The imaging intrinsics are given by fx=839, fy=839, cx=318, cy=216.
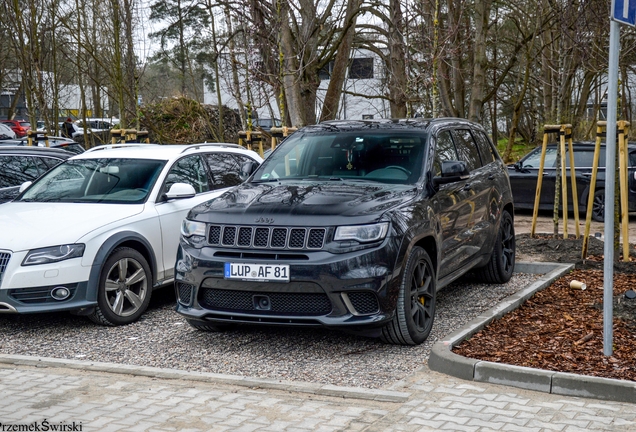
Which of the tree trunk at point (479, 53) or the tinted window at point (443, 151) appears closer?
the tinted window at point (443, 151)

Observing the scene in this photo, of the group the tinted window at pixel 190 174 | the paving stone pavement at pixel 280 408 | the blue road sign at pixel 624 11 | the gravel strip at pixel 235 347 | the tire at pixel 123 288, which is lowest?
the gravel strip at pixel 235 347

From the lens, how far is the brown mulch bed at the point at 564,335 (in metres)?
6.04

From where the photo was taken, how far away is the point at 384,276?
247 inches

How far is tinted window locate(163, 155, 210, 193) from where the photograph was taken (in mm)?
8755

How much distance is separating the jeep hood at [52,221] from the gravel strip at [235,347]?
33.9 inches

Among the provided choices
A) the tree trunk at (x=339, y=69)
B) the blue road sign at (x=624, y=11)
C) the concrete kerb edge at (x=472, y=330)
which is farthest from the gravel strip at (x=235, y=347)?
the tree trunk at (x=339, y=69)

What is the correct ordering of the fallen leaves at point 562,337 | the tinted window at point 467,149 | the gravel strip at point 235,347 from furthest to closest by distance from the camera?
the tinted window at point 467,149, the gravel strip at point 235,347, the fallen leaves at point 562,337

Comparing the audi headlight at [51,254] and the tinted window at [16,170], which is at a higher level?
the tinted window at [16,170]

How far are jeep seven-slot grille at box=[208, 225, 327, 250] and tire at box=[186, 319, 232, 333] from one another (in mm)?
803

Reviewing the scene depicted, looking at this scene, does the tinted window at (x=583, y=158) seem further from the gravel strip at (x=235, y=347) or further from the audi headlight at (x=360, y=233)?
the audi headlight at (x=360, y=233)

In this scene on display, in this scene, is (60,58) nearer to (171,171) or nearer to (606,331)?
(171,171)

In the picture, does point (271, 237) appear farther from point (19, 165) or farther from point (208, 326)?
point (19, 165)

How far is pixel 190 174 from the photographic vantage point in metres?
9.09

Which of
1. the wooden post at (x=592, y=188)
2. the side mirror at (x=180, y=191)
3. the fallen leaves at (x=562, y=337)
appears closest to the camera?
the fallen leaves at (x=562, y=337)
